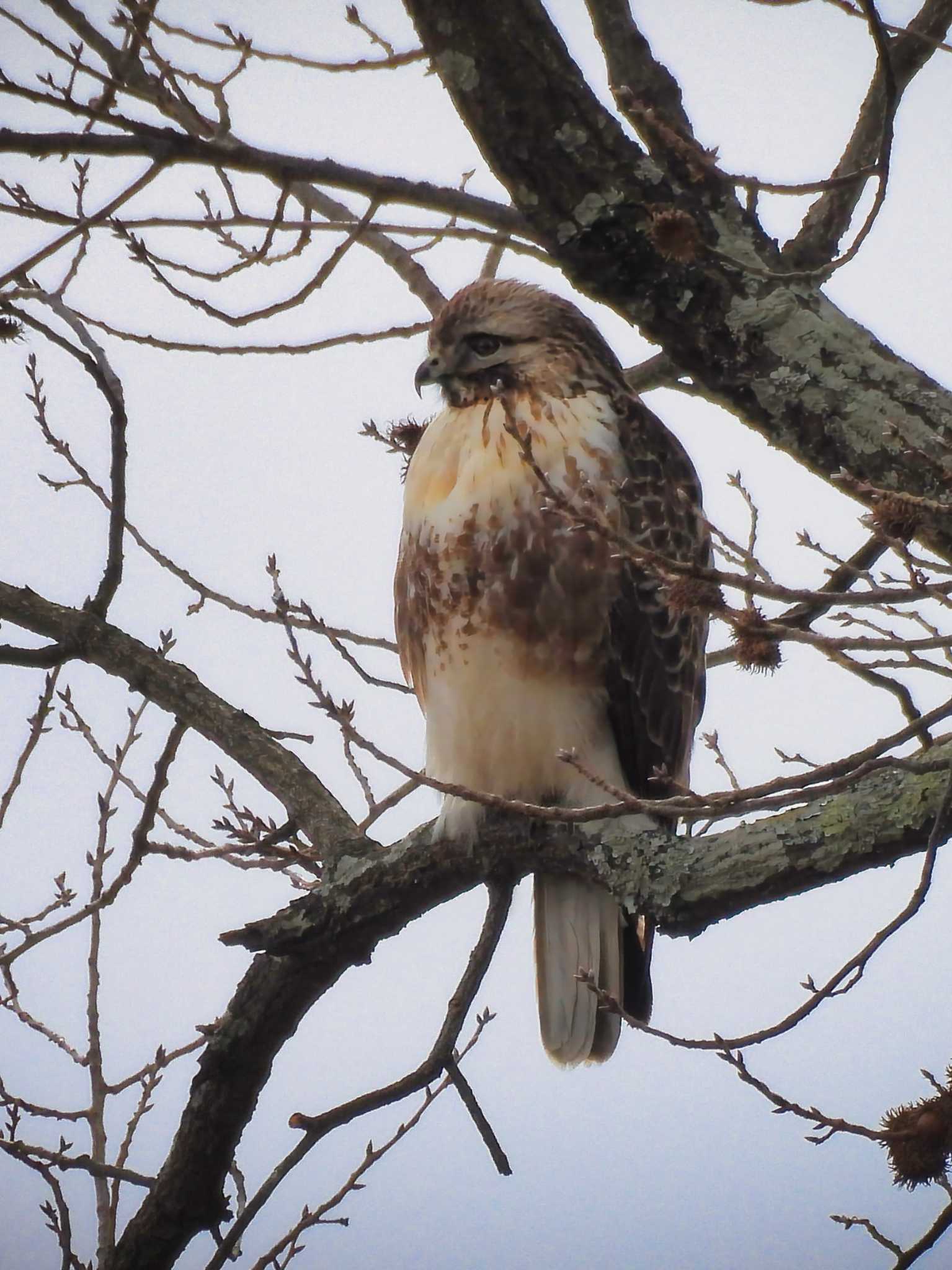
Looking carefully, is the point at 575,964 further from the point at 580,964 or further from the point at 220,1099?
the point at 220,1099

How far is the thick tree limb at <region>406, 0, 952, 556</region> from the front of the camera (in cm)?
255

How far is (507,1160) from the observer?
116 inches

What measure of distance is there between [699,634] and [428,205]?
131cm

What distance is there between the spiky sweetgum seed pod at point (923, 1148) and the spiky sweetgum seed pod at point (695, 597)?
2.47 ft

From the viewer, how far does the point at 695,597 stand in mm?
1887

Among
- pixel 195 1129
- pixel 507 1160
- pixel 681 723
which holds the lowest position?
pixel 507 1160

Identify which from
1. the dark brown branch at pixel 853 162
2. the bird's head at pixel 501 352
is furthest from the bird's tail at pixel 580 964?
the dark brown branch at pixel 853 162

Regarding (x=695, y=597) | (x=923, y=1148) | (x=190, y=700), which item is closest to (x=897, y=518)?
(x=695, y=597)

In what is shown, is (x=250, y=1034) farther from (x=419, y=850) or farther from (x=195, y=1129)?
(x=419, y=850)

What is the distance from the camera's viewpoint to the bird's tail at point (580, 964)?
140 inches

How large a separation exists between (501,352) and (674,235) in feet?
5.25

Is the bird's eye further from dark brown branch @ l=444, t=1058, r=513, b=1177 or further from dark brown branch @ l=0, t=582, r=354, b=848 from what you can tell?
dark brown branch @ l=444, t=1058, r=513, b=1177

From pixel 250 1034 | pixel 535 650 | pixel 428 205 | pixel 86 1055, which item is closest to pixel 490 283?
pixel 428 205

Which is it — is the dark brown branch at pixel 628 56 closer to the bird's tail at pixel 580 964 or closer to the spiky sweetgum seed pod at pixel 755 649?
the spiky sweetgum seed pod at pixel 755 649
